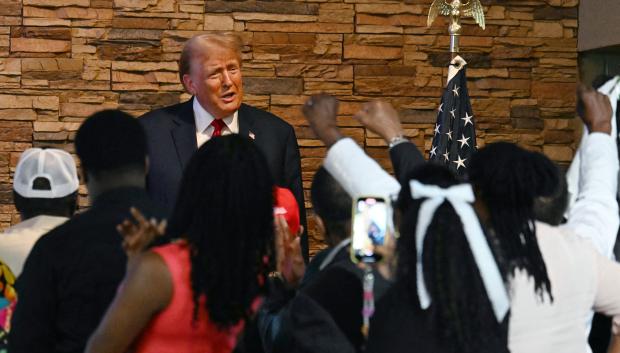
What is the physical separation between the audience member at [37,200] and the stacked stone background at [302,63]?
3.06m

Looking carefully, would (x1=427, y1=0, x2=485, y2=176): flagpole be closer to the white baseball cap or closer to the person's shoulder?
the person's shoulder

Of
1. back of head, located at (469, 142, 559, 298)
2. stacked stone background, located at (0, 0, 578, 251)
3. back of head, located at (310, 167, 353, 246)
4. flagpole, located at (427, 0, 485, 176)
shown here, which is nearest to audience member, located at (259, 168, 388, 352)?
back of head, located at (310, 167, 353, 246)

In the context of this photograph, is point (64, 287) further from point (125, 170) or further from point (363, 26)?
point (363, 26)

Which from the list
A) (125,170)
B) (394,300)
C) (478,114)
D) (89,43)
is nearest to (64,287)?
(125,170)

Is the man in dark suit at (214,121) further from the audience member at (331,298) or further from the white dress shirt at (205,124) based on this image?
the audience member at (331,298)

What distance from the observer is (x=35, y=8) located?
623 centimetres

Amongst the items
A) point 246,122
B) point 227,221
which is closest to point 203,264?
point 227,221

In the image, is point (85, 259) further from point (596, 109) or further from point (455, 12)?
point (455, 12)

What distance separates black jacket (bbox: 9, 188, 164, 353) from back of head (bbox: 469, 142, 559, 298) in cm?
87

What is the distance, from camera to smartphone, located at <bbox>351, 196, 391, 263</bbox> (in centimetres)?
279

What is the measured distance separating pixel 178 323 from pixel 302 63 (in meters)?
4.02

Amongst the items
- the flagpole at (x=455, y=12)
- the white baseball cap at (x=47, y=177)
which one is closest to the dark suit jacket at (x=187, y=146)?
the flagpole at (x=455, y=12)

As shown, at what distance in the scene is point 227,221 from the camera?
2.58 meters

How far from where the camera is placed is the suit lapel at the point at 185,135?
4766 mm
